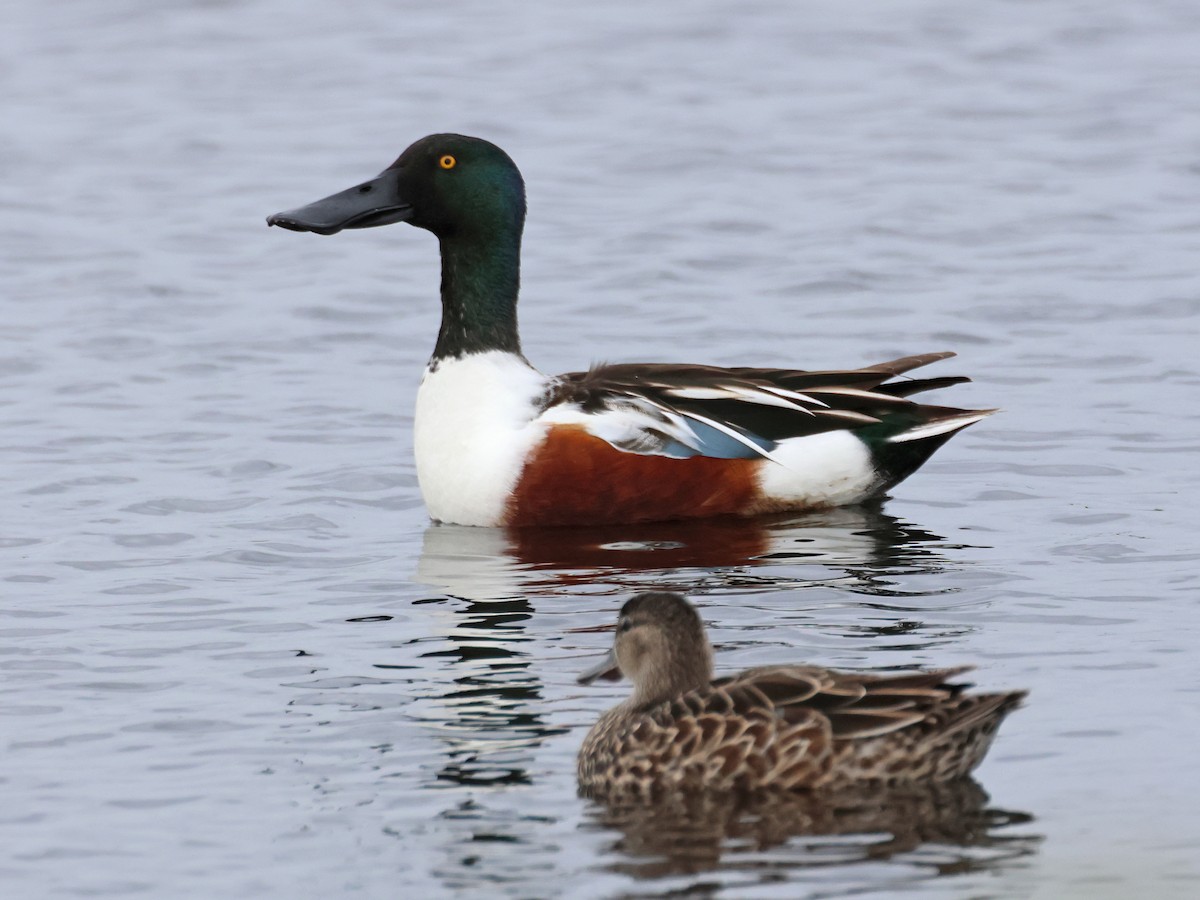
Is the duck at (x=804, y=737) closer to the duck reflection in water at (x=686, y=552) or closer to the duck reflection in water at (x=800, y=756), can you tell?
the duck reflection in water at (x=800, y=756)

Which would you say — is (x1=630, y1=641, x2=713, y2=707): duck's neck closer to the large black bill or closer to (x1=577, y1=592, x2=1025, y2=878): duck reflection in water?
(x1=577, y1=592, x2=1025, y2=878): duck reflection in water

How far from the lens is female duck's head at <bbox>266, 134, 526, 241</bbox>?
11258mm

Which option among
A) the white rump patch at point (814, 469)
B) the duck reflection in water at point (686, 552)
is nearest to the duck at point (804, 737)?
the duck reflection in water at point (686, 552)

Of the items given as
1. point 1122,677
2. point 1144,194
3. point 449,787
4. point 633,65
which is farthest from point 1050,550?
point 633,65

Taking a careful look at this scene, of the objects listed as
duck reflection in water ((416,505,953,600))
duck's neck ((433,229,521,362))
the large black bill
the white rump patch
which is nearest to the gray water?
duck reflection in water ((416,505,953,600))

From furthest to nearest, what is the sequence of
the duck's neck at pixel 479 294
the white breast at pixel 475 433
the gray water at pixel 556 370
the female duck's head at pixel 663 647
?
1. the duck's neck at pixel 479 294
2. the white breast at pixel 475 433
3. the female duck's head at pixel 663 647
4. the gray water at pixel 556 370

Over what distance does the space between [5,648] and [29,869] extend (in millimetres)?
2285

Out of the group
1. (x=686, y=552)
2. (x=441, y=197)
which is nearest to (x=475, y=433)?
(x=686, y=552)

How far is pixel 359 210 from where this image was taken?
1127 centimetres

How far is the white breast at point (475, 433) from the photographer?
10617mm

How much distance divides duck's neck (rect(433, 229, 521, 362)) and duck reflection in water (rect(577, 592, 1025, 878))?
13.6 feet

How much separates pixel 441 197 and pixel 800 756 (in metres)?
4.91

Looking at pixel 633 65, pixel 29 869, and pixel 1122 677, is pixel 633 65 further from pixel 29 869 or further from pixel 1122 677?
pixel 29 869

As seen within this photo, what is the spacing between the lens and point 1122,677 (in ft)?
26.6
